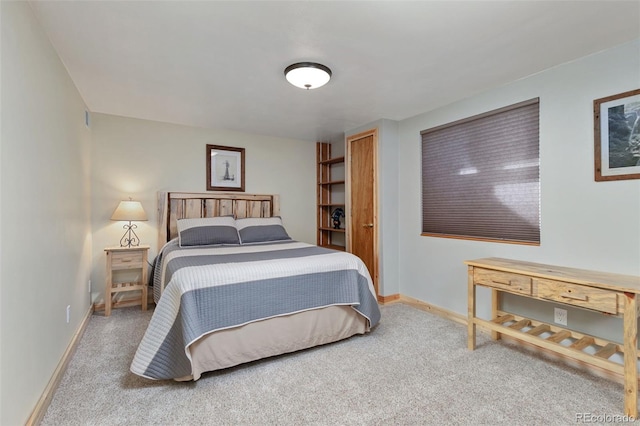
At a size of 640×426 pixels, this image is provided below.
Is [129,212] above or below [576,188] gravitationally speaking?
below

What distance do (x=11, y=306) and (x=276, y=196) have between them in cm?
347

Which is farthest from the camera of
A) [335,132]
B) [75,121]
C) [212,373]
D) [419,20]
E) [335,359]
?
[335,132]

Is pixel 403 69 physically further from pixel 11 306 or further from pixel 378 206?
pixel 11 306

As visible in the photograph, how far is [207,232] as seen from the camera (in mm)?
3572

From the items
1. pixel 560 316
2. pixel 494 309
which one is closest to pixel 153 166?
pixel 494 309

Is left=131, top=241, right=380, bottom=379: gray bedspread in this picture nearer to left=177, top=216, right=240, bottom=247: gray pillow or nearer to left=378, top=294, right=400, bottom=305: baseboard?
left=177, top=216, right=240, bottom=247: gray pillow

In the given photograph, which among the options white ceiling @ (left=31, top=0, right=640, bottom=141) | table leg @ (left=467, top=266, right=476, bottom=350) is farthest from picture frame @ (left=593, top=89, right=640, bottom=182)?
table leg @ (left=467, top=266, right=476, bottom=350)

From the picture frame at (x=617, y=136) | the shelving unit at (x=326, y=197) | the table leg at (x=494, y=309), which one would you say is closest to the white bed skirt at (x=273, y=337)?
→ the table leg at (x=494, y=309)

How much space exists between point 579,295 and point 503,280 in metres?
0.48

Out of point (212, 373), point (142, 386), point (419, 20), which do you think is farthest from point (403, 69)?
point (142, 386)

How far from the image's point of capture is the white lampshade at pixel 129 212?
3451 millimetres

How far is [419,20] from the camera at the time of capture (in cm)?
184

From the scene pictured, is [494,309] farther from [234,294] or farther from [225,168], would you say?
[225,168]

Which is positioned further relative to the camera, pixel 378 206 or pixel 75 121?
pixel 378 206
